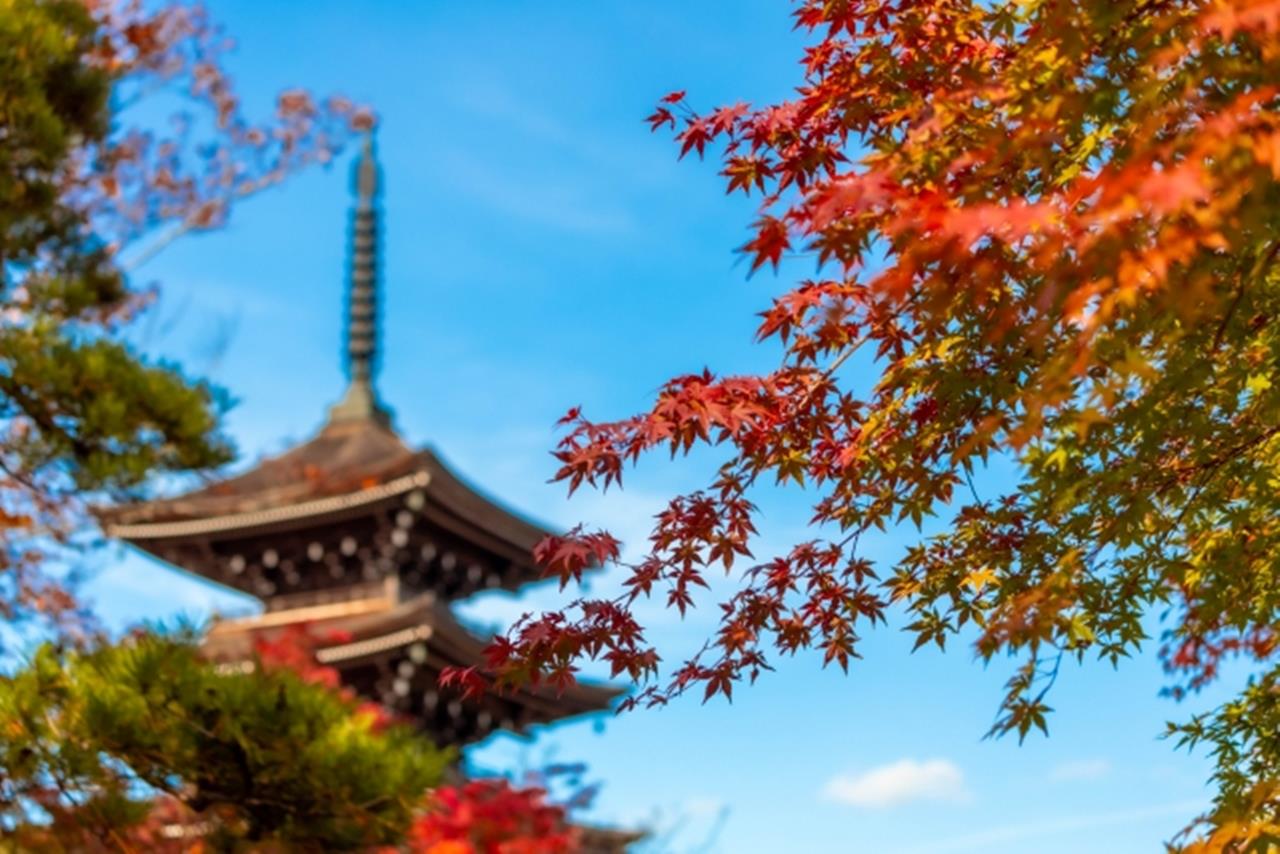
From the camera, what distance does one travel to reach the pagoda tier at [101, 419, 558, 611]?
1706cm

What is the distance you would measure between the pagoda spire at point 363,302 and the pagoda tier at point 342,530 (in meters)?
0.70

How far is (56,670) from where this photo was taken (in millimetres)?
5402

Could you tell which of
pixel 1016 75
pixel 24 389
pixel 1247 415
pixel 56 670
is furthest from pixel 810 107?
pixel 24 389

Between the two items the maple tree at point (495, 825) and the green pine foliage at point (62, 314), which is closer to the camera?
the green pine foliage at point (62, 314)

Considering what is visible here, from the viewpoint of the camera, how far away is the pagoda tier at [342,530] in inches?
672

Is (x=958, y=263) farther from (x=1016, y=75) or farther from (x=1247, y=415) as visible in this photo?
(x=1247, y=415)

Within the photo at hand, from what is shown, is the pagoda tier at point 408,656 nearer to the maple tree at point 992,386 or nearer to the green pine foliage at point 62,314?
the green pine foliage at point 62,314

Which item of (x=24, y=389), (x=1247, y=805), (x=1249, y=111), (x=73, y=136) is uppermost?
(x=73, y=136)

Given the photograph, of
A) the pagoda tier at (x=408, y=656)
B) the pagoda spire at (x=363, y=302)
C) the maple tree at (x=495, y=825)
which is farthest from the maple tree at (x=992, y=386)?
the pagoda spire at (x=363, y=302)

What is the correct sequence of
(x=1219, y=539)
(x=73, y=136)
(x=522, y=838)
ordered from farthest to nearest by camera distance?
(x=522, y=838) < (x=73, y=136) < (x=1219, y=539)

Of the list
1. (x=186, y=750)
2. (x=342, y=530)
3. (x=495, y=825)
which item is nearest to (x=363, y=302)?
(x=342, y=530)

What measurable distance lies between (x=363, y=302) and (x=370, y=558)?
5144 mm

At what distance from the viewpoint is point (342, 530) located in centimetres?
Answer: 1791

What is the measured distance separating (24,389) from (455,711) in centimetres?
1222
